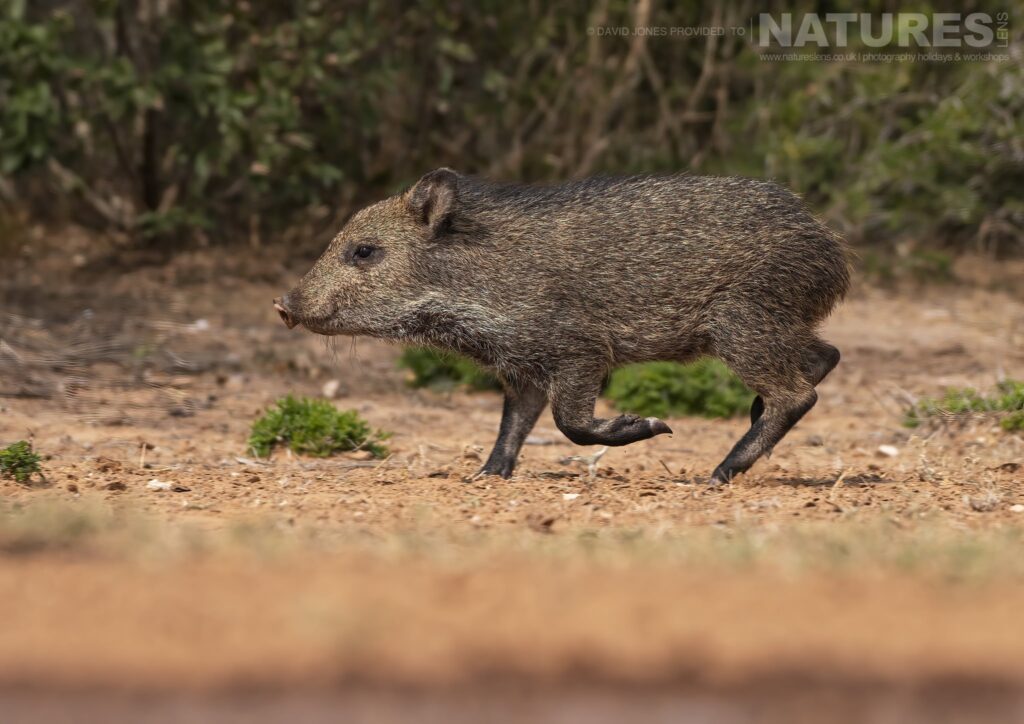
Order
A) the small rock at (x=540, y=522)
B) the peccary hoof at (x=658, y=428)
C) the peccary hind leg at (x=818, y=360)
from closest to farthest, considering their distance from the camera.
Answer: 1. the small rock at (x=540, y=522)
2. the peccary hoof at (x=658, y=428)
3. the peccary hind leg at (x=818, y=360)

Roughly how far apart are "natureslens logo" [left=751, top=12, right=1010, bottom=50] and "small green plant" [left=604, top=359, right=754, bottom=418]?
196 inches

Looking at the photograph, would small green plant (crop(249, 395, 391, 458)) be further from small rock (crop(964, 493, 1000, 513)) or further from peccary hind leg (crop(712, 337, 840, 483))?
small rock (crop(964, 493, 1000, 513))

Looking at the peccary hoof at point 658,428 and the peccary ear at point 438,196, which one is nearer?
the peccary hoof at point 658,428

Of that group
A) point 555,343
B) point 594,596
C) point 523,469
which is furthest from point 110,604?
point 523,469

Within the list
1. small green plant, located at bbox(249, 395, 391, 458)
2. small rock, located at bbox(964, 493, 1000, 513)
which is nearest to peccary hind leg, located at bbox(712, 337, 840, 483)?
small rock, located at bbox(964, 493, 1000, 513)

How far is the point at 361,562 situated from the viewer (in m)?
4.45

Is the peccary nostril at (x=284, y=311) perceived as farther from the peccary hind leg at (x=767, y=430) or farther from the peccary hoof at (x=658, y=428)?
the peccary hind leg at (x=767, y=430)

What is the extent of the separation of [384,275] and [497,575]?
3022 mm

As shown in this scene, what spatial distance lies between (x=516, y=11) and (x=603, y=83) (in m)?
1.08

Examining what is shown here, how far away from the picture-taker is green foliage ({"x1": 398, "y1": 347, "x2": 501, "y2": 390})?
958 cm

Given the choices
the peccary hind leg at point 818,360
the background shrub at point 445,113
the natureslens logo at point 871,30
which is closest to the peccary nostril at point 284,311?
the peccary hind leg at point 818,360

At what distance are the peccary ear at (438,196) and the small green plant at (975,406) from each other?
309 cm

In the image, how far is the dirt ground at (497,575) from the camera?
342 centimetres

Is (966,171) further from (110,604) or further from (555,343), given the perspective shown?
(110,604)
